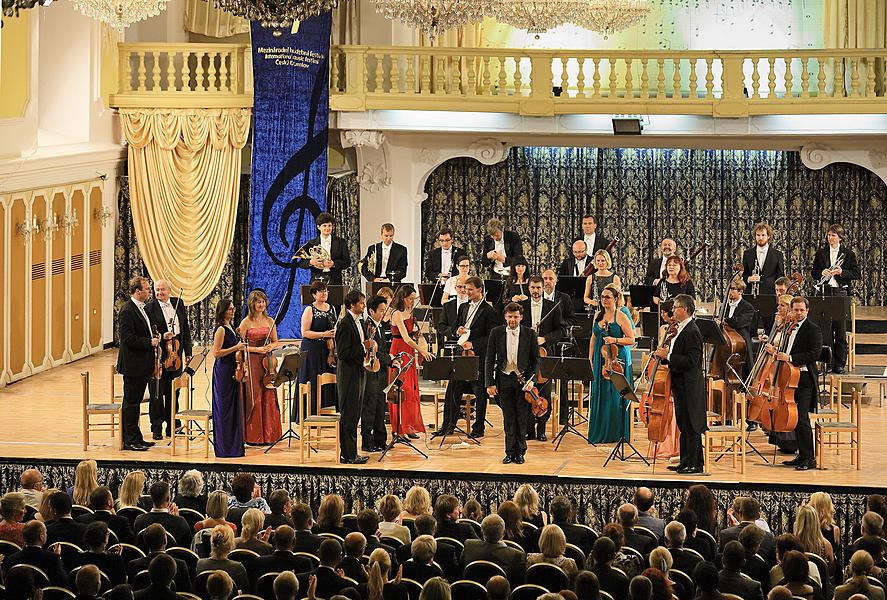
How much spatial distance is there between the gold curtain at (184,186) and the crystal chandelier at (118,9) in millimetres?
2831

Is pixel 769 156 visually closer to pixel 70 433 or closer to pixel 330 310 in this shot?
pixel 330 310

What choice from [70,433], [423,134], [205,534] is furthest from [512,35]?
[205,534]

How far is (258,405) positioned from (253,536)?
416 centimetres

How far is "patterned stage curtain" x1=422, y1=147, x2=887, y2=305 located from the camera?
63.1ft

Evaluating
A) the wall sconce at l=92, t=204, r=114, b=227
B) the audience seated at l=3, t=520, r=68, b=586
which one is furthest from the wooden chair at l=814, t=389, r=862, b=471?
the wall sconce at l=92, t=204, r=114, b=227

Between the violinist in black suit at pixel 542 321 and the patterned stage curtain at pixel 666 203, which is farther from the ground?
the patterned stage curtain at pixel 666 203

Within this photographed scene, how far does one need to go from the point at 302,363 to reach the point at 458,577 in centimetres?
495

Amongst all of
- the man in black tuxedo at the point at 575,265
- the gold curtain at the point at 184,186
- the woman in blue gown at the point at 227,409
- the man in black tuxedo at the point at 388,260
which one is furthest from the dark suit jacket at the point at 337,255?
the woman in blue gown at the point at 227,409

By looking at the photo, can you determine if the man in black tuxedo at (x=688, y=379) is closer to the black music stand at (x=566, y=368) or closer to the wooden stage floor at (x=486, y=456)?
the wooden stage floor at (x=486, y=456)

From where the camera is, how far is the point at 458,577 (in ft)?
28.5

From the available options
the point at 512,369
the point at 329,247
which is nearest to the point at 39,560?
the point at 512,369

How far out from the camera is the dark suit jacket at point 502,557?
8539 mm

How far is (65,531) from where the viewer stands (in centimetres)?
912

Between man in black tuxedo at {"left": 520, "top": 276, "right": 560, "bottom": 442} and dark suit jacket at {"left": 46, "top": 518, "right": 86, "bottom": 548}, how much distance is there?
498 centimetres
